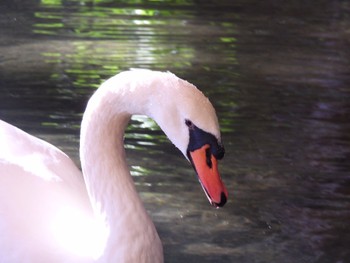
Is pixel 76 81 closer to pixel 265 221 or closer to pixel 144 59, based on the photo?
pixel 144 59

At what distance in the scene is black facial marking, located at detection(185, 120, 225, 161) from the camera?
9.30 ft

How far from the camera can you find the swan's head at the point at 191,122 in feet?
9.28

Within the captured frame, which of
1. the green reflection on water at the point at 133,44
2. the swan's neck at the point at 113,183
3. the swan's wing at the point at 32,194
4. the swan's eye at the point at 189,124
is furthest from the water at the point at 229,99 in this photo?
the swan's eye at the point at 189,124

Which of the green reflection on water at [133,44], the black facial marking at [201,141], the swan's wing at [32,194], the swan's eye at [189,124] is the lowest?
the green reflection on water at [133,44]

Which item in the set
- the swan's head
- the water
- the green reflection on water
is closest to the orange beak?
the swan's head

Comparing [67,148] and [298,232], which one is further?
[67,148]

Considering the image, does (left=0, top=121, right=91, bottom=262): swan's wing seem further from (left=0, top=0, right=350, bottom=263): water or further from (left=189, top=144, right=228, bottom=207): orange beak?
(left=0, top=0, right=350, bottom=263): water

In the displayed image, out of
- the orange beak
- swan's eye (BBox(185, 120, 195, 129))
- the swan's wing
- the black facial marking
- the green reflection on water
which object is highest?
swan's eye (BBox(185, 120, 195, 129))

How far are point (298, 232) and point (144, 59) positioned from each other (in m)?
3.97

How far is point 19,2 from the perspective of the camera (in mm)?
11188

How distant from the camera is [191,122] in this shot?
112 inches

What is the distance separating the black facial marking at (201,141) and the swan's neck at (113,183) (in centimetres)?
28

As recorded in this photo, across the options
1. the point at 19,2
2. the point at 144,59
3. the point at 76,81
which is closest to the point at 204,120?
the point at 76,81

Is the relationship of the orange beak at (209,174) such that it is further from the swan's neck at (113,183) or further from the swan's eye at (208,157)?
the swan's neck at (113,183)
